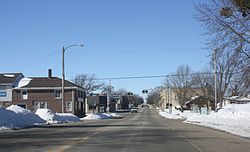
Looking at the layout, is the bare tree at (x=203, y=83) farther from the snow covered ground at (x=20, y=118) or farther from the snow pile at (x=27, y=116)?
the snow pile at (x=27, y=116)

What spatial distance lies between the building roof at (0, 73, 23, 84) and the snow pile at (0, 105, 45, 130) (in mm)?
40694

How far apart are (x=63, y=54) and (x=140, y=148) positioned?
36.6 m

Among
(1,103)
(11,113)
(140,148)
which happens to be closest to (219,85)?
(1,103)

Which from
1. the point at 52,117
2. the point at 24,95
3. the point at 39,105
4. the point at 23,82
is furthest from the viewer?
the point at 23,82

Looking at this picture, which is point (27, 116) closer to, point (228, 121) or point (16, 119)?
point (16, 119)

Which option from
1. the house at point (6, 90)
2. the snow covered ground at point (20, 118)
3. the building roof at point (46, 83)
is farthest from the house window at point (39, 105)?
the snow covered ground at point (20, 118)

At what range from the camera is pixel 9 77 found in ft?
279

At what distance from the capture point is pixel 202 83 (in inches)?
4139

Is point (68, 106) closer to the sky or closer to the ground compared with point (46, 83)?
closer to the ground

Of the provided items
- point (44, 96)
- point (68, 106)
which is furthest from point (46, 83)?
point (68, 106)

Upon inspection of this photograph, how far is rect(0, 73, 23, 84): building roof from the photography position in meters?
83.5

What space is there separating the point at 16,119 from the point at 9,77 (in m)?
49.0

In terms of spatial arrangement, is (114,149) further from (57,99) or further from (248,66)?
(57,99)

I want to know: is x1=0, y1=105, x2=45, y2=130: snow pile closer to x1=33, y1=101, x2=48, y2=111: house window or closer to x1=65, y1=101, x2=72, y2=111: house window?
x1=65, y1=101, x2=72, y2=111: house window
